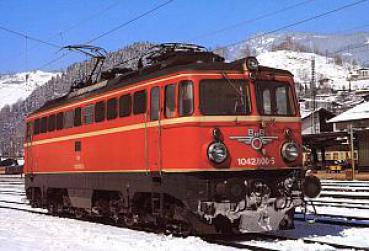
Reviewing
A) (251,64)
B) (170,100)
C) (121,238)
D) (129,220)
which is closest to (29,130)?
(129,220)

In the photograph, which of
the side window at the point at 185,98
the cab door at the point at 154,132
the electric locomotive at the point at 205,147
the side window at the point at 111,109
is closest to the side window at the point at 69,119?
the side window at the point at 111,109

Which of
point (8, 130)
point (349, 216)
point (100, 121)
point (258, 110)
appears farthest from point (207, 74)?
point (8, 130)

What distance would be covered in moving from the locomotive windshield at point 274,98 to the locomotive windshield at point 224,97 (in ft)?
1.15

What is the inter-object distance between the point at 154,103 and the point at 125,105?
1424 millimetres

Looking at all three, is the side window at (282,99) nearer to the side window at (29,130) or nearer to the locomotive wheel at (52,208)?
the locomotive wheel at (52,208)

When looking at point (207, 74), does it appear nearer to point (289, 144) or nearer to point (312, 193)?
point (289, 144)

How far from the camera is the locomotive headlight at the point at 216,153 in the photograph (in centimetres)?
1117

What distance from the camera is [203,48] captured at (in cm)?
1500

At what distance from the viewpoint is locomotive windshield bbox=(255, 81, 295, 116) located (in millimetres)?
12047

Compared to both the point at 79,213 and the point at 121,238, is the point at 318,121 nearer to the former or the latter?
the point at 79,213

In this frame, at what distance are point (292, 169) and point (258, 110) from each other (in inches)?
57.0

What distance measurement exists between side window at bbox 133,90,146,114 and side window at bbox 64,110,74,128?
425 centimetres

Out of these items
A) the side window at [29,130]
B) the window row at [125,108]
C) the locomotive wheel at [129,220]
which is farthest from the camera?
the side window at [29,130]

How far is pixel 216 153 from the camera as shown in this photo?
36.7 feet
